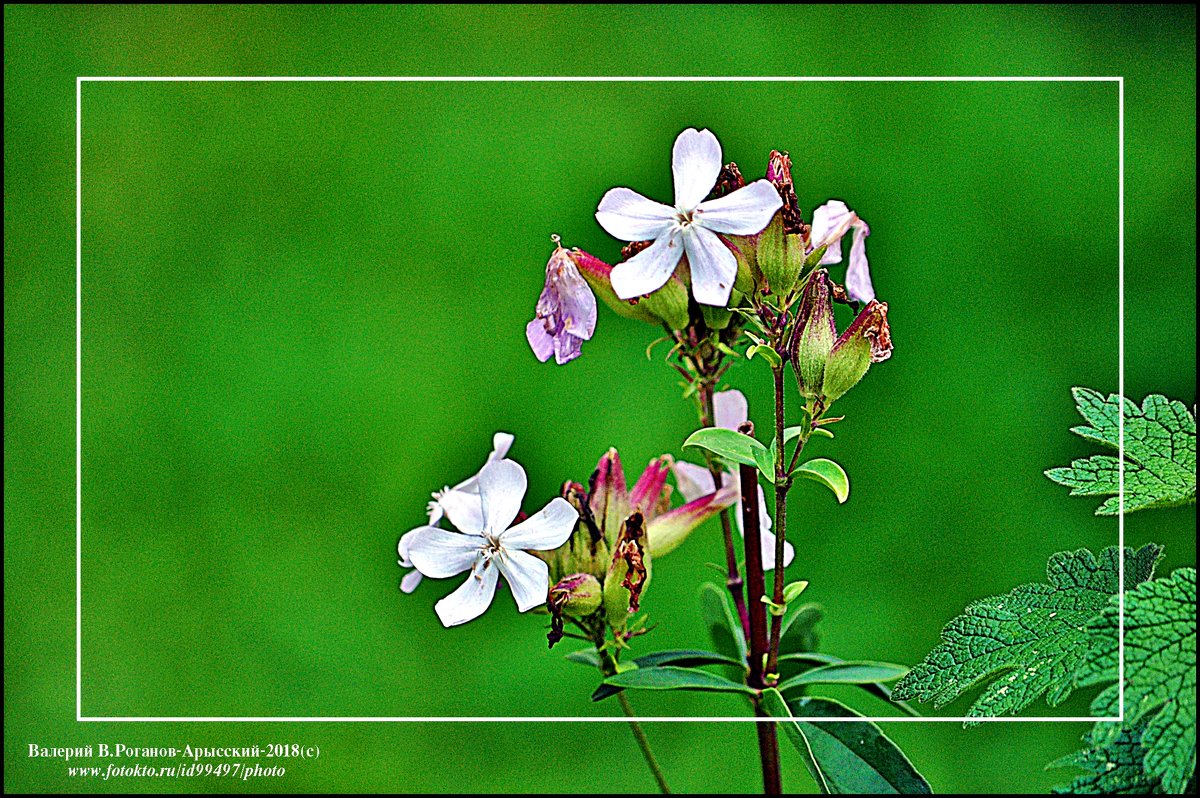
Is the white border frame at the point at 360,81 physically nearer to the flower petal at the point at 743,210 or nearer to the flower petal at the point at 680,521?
the flower petal at the point at 680,521

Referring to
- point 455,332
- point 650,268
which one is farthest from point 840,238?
point 455,332

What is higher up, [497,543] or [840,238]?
[840,238]

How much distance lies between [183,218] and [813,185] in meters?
0.49

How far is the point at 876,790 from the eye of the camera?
A: 553mm

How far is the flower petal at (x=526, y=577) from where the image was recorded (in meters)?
0.53

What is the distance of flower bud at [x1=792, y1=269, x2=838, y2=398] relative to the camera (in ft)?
1.68

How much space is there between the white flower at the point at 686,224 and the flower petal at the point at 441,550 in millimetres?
138

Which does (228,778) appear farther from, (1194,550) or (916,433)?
(1194,550)

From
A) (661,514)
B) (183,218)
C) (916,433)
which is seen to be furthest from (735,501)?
(183,218)

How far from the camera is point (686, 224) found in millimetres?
523

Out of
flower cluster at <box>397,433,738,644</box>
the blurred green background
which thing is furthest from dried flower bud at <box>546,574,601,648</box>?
the blurred green background

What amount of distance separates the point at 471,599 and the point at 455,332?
0.45 m

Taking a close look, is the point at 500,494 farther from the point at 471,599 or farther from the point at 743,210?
the point at 743,210

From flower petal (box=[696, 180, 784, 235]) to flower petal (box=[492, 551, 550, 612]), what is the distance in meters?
0.18
